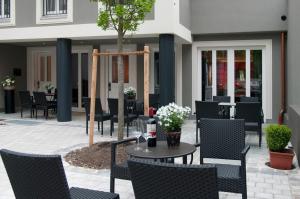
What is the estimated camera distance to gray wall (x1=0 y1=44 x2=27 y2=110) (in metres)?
14.9

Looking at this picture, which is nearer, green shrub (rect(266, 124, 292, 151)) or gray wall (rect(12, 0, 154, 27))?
green shrub (rect(266, 124, 292, 151))

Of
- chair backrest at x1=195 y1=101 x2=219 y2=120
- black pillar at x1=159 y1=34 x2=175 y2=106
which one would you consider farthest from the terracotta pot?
black pillar at x1=159 y1=34 x2=175 y2=106

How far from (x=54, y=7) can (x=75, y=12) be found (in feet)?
4.37

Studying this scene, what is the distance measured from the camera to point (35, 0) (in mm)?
11953

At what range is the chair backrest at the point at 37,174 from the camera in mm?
2553

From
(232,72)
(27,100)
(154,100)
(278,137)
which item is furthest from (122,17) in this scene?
(27,100)

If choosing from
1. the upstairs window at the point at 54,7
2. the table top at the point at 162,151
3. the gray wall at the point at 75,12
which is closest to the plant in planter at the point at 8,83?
the gray wall at the point at 75,12

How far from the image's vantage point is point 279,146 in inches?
228

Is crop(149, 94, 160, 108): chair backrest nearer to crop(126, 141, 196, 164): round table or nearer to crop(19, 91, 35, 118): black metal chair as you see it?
crop(19, 91, 35, 118): black metal chair

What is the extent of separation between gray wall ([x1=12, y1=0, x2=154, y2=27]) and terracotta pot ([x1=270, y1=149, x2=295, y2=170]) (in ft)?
18.2

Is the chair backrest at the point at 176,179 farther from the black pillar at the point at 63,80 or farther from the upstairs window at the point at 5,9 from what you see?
the upstairs window at the point at 5,9

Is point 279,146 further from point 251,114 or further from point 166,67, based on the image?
point 166,67

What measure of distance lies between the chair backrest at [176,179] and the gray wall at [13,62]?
1381 centimetres

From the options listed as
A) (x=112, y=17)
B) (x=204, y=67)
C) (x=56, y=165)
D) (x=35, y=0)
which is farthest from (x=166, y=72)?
(x=56, y=165)
